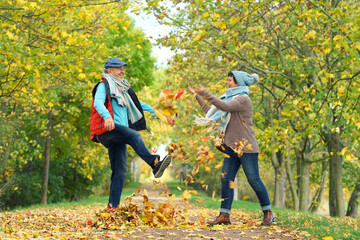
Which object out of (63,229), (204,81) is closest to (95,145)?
(204,81)

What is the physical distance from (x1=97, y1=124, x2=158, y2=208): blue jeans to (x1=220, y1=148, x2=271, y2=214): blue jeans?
114 centimetres

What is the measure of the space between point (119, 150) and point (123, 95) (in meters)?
0.78

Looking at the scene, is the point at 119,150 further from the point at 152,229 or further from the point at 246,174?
the point at 246,174

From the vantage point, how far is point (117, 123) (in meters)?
5.50

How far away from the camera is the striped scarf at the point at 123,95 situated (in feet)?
18.2

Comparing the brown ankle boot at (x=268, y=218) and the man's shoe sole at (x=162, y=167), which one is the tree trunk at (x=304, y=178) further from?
the man's shoe sole at (x=162, y=167)

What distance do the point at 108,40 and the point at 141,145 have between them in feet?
20.2

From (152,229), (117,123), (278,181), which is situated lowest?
(152,229)

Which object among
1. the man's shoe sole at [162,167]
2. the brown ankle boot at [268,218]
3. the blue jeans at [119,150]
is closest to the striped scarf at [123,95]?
the blue jeans at [119,150]

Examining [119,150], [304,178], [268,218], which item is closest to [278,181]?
[304,178]

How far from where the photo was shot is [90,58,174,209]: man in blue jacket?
5395mm

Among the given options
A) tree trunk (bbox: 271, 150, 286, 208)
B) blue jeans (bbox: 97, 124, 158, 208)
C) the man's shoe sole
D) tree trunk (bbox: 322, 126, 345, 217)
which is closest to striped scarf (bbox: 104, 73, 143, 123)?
blue jeans (bbox: 97, 124, 158, 208)

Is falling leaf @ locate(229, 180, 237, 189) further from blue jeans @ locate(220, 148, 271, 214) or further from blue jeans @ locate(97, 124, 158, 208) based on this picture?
blue jeans @ locate(97, 124, 158, 208)

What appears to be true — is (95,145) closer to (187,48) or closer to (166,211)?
(187,48)
